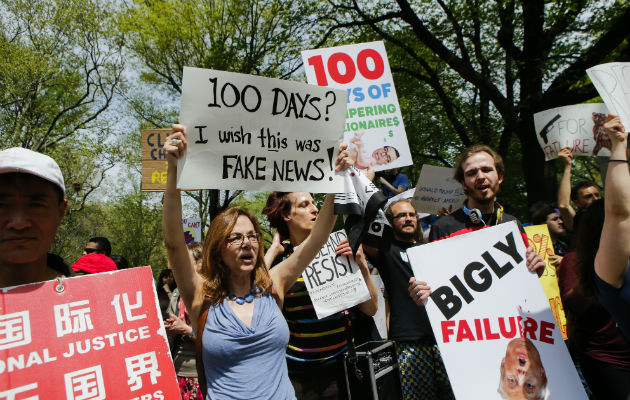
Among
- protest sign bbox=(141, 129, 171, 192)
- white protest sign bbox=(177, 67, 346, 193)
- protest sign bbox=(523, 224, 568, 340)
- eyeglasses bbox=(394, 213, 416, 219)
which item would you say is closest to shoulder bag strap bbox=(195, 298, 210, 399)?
white protest sign bbox=(177, 67, 346, 193)

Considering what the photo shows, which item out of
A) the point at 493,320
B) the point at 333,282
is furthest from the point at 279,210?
the point at 493,320

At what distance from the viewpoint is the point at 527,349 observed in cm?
254

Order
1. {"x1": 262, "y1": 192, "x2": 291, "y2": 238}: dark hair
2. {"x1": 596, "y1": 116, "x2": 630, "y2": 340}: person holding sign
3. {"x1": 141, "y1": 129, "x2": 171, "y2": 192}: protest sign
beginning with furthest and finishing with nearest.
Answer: {"x1": 141, "y1": 129, "x2": 171, "y2": 192}: protest sign < {"x1": 262, "y1": 192, "x2": 291, "y2": 238}: dark hair < {"x1": 596, "y1": 116, "x2": 630, "y2": 340}: person holding sign

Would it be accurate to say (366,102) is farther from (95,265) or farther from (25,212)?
(25,212)

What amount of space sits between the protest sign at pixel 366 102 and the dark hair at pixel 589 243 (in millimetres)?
2197

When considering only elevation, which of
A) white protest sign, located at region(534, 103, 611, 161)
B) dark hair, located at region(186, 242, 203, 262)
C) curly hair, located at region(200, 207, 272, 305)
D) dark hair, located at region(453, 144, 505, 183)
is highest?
white protest sign, located at region(534, 103, 611, 161)

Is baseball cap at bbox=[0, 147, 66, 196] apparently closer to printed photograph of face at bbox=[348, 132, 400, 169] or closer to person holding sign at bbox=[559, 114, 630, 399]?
person holding sign at bbox=[559, 114, 630, 399]

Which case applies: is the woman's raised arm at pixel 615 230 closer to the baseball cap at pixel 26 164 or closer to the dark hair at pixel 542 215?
the baseball cap at pixel 26 164

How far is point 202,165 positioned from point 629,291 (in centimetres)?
194

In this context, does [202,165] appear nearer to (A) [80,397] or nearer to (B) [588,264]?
(A) [80,397]

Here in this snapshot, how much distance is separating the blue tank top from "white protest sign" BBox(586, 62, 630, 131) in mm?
2413

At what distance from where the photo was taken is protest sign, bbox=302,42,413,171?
4.32m

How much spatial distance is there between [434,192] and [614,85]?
11.0ft

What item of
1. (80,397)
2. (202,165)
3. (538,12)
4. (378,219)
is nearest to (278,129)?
(202,165)
